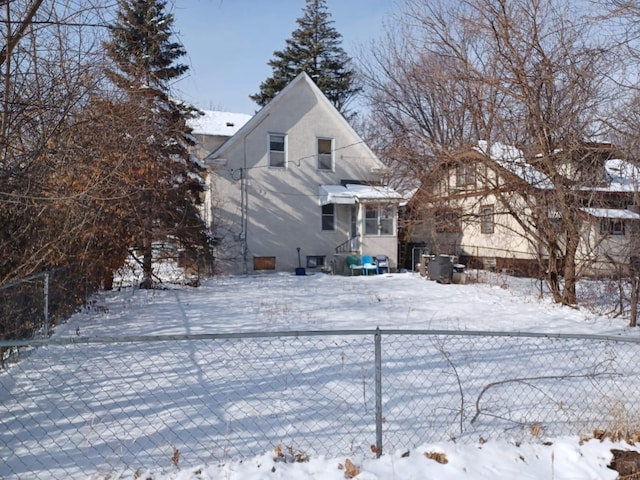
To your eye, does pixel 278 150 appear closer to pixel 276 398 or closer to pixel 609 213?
pixel 609 213

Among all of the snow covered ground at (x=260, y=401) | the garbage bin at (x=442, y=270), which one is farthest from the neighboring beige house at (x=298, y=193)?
the snow covered ground at (x=260, y=401)

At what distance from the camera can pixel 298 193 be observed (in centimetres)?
1923

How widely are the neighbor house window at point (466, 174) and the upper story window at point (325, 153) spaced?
22.1ft

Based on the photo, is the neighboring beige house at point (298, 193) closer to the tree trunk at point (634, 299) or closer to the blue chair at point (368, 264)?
the blue chair at point (368, 264)

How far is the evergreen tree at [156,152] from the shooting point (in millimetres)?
8102

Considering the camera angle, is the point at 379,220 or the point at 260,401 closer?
the point at 260,401

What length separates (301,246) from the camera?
63.1 ft

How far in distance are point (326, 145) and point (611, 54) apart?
13005mm

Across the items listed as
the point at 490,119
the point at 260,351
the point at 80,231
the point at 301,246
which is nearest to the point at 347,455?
the point at 260,351

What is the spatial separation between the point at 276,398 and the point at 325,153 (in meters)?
16.2

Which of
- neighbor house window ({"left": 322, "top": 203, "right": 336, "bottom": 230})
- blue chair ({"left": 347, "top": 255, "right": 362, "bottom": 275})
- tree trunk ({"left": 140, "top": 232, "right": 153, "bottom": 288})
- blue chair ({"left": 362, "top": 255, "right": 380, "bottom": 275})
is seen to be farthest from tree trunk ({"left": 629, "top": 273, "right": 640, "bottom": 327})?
neighbor house window ({"left": 322, "top": 203, "right": 336, "bottom": 230})

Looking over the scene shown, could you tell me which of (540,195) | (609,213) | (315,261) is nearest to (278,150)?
(315,261)

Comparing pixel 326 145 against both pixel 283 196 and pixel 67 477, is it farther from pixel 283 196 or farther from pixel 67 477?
pixel 67 477

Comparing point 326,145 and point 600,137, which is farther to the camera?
point 326,145
